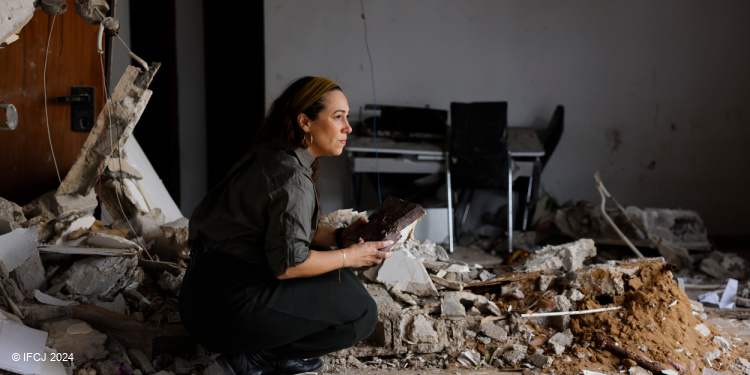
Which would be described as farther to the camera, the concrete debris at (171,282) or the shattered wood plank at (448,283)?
the shattered wood plank at (448,283)

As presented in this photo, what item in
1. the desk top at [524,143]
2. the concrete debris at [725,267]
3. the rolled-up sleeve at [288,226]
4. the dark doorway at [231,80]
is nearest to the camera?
the rolled-up sleeve at [288,226]

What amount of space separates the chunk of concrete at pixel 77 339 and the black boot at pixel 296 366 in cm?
70

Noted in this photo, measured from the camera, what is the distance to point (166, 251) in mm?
3438

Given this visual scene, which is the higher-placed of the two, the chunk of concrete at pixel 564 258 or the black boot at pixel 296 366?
the chunk of concrete at pixel 564 258

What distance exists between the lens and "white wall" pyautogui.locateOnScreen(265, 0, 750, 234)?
6.30 m

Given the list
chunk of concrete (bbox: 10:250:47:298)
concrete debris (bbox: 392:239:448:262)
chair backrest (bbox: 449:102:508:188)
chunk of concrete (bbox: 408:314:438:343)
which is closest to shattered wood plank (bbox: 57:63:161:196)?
chunk of concrete (bbox: 10:250:47:298)

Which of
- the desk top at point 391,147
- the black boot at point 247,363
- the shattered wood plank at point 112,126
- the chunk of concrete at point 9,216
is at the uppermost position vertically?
the shattered wood plank at point 112,126

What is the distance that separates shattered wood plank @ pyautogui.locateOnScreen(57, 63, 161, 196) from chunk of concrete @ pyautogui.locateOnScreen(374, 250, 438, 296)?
1529mm

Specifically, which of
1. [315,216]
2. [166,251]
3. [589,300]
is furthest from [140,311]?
[589,300]

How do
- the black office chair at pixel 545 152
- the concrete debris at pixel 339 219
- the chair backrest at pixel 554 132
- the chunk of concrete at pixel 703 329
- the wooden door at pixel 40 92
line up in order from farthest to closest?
the chair backrest at pixel 554 132
the black office chair at pixel 545 152
the concrete debris at pixel 339 219
the wooden door at pixel 40 92
the chunk of concrete at pixel 703 329

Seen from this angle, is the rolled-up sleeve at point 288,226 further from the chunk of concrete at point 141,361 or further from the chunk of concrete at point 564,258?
the chunk of concrete at point 564,258

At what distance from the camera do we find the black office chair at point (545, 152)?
6034 millimetres

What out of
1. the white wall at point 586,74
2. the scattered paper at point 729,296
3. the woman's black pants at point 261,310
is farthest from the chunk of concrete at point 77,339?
the white wall at point 586,74

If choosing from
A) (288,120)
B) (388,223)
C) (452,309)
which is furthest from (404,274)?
(288,120)
